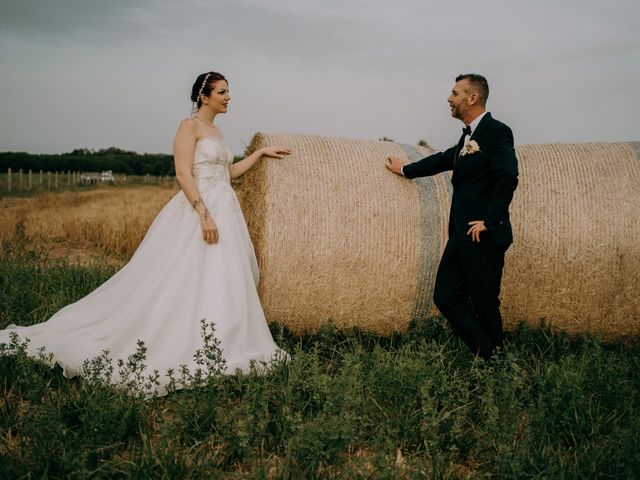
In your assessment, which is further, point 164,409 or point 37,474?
point 164,409

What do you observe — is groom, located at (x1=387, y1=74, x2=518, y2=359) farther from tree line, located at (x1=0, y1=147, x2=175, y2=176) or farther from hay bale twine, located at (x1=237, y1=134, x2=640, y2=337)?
tree line, located at (x1=0, y1=147, x2=175, y2=176)

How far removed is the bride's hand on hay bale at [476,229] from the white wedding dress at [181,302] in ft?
5.31

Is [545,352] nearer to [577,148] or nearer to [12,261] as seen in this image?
[577,148]

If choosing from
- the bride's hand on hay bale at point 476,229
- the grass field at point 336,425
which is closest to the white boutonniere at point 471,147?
the bride's hand on hay bale at point 476,229

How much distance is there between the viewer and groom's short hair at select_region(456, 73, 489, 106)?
178 inches

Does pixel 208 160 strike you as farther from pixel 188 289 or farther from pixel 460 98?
pixel 460 98

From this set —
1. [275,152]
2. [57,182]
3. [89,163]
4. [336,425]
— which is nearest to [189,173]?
[275,152]

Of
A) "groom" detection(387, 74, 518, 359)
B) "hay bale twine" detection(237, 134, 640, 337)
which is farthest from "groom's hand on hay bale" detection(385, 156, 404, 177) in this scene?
"groom" detection(387, 74, 518, 359)

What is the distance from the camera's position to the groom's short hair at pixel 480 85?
4.52m

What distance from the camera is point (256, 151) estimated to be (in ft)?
17.7

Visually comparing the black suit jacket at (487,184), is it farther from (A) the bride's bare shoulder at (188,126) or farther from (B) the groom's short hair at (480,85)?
(A) the bride's bare shoulder at (188,126)

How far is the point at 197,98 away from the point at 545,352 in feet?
11.4

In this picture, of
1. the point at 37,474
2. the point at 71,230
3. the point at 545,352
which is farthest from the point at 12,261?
the point at 545,352

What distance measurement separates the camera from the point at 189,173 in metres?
4.97
